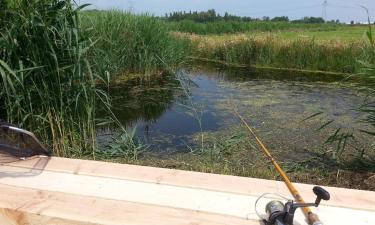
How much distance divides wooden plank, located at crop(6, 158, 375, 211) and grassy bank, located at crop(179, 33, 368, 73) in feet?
36.5

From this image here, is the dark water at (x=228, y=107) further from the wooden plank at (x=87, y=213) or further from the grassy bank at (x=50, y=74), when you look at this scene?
the wooden plank at (x=87, y=213)

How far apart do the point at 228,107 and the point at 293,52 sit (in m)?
7.34

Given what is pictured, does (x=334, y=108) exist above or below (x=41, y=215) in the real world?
below

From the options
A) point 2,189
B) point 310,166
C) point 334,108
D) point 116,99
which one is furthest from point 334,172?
point 116,99

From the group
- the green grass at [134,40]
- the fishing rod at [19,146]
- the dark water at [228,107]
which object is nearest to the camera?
the fishing rod at [19,146]

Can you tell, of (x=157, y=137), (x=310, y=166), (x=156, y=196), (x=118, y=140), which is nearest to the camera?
(x=156, y=196)

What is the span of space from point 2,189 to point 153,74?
26.8ft

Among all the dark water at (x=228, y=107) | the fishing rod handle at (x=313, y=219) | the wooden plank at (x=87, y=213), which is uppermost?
the fishing rod handle at (x=313, y=219)

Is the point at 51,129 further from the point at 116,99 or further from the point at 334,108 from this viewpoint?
the point at 334,108

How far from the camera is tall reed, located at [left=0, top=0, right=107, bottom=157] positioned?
3338mm

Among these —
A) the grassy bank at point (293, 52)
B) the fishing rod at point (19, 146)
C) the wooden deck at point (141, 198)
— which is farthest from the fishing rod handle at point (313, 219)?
the grassy bank at point (293, 52)

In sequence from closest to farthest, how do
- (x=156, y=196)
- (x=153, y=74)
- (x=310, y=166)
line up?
1. (x=156, y=196)
2. (x=310, y=166)
3. (x=153, y=74)

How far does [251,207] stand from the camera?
64.2 inches

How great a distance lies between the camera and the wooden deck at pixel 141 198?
1568 millimetres
